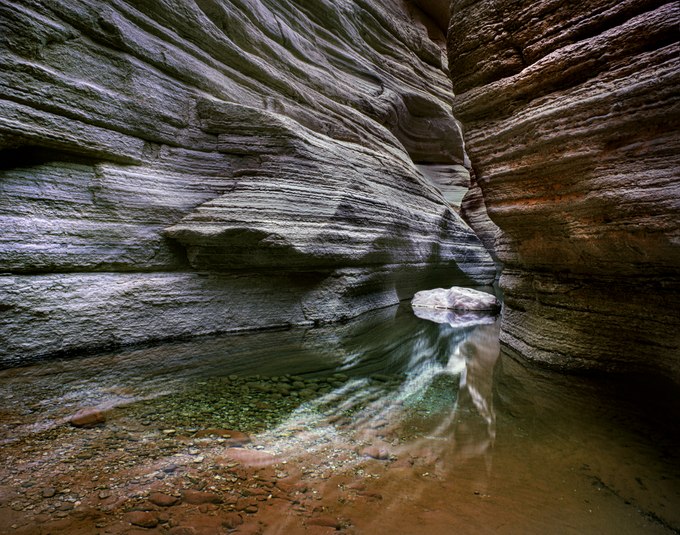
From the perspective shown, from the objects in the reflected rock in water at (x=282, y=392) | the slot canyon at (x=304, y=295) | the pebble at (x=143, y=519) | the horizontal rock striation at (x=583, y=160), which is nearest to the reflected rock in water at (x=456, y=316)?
the slot canyon at (x=304, y=295)

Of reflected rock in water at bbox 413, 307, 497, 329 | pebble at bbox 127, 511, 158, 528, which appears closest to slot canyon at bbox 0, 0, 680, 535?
pebble at bbox 127, 511, 158, 528

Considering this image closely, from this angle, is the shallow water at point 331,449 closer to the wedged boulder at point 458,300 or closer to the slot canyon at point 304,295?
the slot canyon at point 304,295

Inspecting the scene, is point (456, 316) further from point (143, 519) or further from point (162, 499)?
point (143, 519)

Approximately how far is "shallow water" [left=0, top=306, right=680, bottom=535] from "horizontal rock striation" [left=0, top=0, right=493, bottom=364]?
114cm

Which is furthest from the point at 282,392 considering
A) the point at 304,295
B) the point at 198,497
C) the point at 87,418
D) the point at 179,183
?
the point at 179,183

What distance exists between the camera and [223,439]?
2.62 metres

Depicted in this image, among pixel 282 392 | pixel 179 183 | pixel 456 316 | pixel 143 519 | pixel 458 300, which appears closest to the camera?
pixel 143 519

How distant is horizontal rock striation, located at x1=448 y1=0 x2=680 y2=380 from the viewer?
3.22m

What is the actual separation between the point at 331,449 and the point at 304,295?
15.5 ft

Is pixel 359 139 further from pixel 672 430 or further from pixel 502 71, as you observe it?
pixel 672 430

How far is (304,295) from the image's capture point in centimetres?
718

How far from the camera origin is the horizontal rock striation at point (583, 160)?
3223mm

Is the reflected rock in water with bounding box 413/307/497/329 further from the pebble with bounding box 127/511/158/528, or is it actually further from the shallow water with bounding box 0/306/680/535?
the pebble with bounding box 127/511/158/528

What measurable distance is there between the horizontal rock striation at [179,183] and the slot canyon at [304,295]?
0.04 metres
